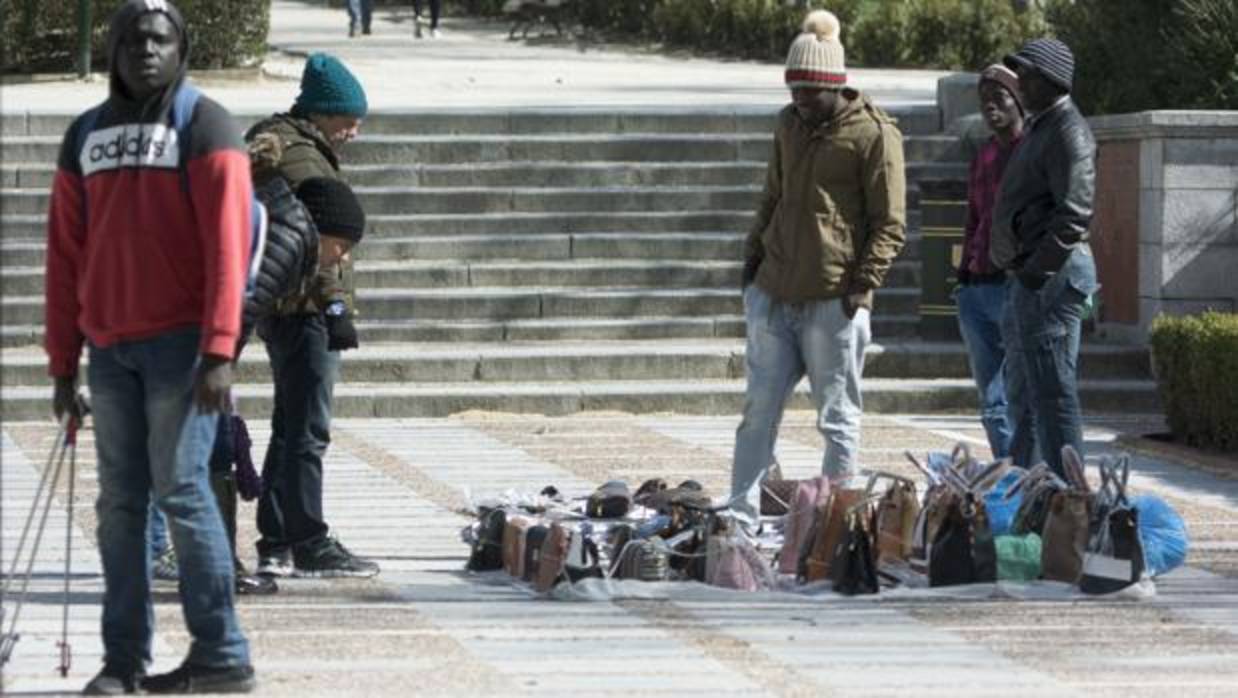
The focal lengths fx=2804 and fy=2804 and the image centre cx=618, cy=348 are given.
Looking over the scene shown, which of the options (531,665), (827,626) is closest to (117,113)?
(531,665)

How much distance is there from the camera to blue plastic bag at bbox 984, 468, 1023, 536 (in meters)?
10.0

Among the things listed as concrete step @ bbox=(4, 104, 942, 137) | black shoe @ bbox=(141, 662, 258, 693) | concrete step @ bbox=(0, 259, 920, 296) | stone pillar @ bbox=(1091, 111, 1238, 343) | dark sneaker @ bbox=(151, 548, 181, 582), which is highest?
concrete step @ bbox=(4, 104, 942, 137)

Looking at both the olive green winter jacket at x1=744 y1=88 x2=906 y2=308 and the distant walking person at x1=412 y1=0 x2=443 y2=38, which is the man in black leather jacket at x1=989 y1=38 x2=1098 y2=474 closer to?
the olive green winter jacket at x1=744 y1=88 x2=906 y2=308

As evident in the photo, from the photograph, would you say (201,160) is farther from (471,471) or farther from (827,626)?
(471,471)

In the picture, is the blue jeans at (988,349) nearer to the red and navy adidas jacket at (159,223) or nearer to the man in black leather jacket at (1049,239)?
the man in black leather jacket at (1049,239)

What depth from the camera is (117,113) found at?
25.2ft

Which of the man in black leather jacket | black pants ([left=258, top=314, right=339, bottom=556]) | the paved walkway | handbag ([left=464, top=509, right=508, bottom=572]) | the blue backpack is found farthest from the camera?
the paved walkway

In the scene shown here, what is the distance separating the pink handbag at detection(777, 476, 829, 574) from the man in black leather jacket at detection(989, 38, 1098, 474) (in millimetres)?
1219

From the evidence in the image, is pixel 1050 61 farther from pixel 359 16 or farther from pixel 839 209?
pixel 359 16

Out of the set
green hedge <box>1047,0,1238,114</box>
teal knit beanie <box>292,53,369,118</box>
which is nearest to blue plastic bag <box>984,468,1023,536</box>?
teal knit beanie <box>292,53,369,118</box>

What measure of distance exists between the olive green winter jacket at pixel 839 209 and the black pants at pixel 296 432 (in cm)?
171

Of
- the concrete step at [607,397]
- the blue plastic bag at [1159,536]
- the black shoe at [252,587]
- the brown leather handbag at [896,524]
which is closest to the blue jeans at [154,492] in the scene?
the black shoe at [252,587]

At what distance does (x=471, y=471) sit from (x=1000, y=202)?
11.7ft

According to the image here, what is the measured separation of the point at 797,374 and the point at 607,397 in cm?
585
